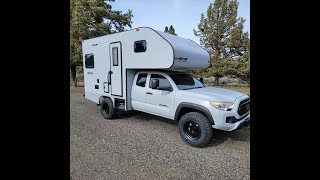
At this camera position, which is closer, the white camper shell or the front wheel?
the front wheel

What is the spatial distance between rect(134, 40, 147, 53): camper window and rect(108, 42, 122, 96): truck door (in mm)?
772

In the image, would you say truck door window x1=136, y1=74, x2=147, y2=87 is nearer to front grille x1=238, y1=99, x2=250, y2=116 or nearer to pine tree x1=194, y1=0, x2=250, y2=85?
front grille x1=238, y1=99, x2=250, y2=116

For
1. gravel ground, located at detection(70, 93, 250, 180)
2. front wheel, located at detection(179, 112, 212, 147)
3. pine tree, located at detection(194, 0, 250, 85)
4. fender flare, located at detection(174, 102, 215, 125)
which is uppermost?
pine tree, located at detection(194, 0, 250, 85)

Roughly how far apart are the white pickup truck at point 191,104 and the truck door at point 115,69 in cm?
74

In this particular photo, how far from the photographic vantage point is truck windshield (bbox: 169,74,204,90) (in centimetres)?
580

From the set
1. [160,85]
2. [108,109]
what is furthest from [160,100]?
[108,109]

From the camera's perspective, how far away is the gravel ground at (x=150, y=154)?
3691mm

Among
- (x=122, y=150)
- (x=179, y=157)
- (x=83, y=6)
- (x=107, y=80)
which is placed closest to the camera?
(x=179, y=157)

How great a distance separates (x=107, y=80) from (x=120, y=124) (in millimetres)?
1730

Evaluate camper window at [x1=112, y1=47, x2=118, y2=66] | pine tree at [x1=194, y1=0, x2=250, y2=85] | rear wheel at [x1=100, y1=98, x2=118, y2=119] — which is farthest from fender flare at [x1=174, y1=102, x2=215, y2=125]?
pine tree at [x1=194, y1=0, x2=250, y2=85]
